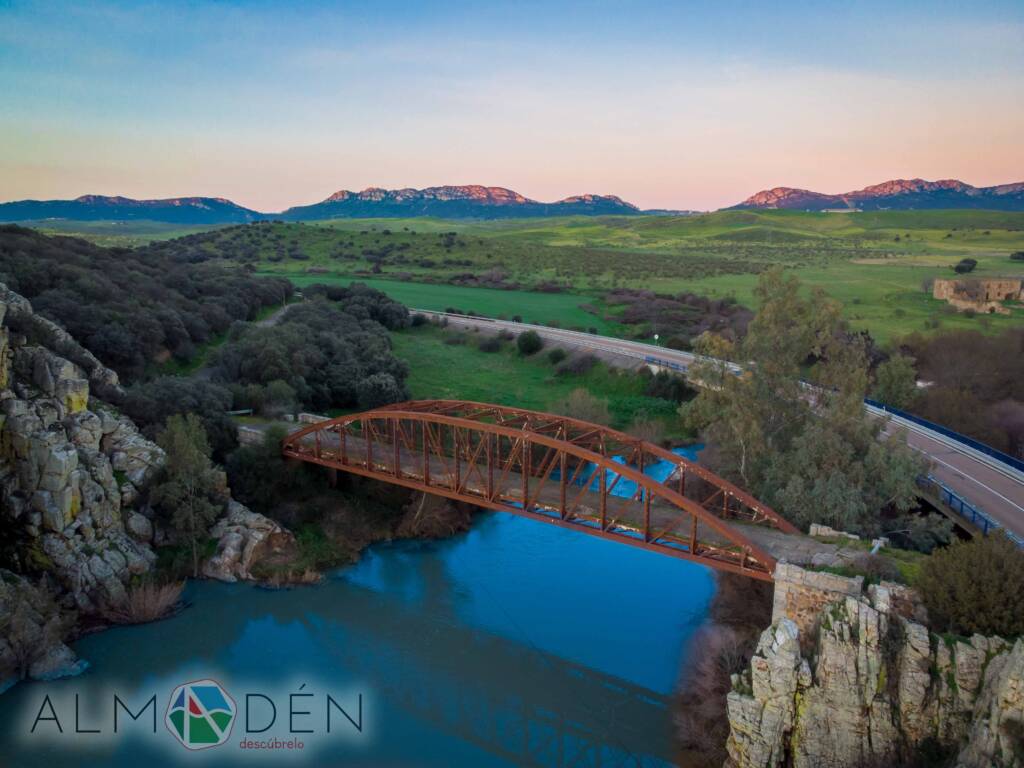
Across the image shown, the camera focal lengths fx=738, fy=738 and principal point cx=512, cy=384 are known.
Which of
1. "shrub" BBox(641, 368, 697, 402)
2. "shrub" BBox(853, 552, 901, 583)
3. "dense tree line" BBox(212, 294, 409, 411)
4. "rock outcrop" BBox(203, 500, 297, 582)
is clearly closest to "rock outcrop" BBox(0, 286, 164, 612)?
"rock outcrop" BBox(203, 500, 297, 582)

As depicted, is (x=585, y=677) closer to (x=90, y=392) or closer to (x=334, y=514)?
(x=334, y=514)

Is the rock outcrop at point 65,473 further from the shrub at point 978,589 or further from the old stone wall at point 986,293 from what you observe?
the old stone wall at point 986,293

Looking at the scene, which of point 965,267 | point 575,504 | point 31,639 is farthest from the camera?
point 965,267

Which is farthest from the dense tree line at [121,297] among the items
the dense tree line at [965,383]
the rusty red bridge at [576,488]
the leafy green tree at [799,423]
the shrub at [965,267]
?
the shrub at [965,267]

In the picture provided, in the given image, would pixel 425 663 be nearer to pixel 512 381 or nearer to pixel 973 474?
pixel 973 474

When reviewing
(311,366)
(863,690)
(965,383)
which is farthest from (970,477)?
(311,366)

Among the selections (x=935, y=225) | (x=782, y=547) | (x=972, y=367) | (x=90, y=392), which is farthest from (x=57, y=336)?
(x=935, y=225)
